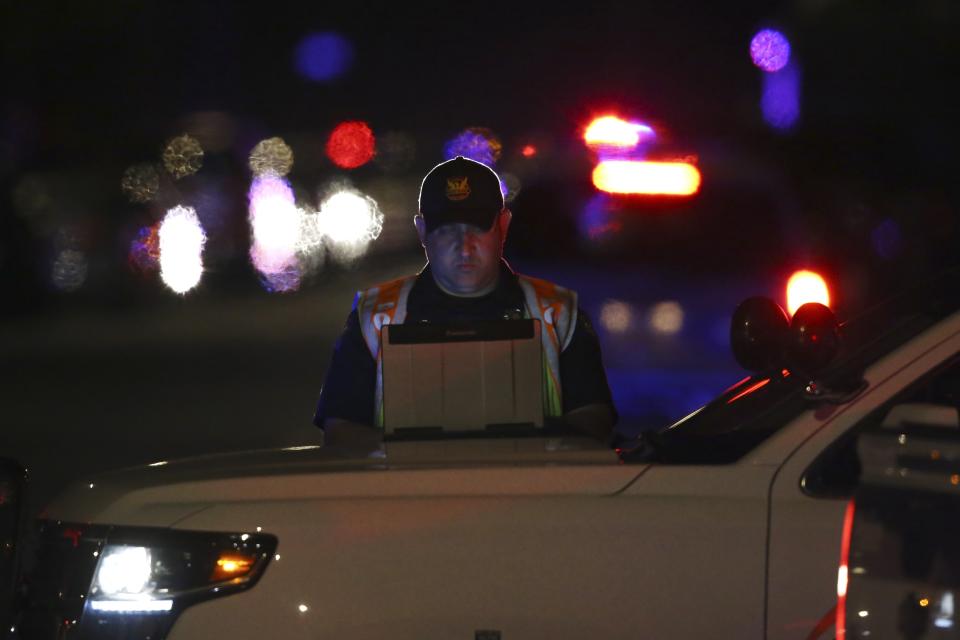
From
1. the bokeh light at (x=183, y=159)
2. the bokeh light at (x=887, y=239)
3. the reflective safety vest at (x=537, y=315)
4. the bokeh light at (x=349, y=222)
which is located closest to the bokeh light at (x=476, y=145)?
the bokeh light at (x=349, y=222)

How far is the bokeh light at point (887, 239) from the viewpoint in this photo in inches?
586

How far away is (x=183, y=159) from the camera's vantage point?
102 ft

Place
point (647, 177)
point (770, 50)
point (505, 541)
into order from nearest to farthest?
point (505, 541), point (647, 177), point (770, 50)

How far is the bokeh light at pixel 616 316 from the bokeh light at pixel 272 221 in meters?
15.7

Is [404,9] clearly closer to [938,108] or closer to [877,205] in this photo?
[938,108]

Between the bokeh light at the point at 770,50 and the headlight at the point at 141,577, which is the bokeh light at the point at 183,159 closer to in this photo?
the bokeh light at the point at 770,50

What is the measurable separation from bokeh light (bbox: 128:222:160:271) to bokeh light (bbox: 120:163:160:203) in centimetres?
56

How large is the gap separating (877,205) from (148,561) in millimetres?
12689

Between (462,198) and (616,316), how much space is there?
20.4 feet

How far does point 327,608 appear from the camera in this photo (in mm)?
3412

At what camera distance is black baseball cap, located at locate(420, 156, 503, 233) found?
5.16 meters

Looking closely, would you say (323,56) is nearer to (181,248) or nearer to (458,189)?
(181,248)

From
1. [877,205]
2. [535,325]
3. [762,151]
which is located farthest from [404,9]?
[535,325]

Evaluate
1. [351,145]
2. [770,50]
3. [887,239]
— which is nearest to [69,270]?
[351,145]
